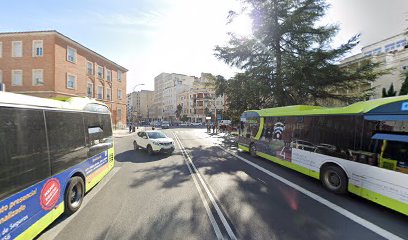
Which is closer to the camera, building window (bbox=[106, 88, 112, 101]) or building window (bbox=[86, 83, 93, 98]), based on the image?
building window (bbox=[86, 83, 93, 98])

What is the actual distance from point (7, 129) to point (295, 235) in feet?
17.3

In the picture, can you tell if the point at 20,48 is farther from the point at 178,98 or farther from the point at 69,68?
the point at 178,98

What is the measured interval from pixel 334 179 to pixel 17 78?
→ 32.1 metres

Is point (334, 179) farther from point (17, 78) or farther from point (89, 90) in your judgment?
point (89, 90)

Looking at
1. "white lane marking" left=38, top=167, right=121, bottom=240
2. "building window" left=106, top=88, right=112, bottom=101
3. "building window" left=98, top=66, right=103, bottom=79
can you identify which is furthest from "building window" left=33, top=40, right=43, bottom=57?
"white lane marking" left=38, top=167, right=121, bottom=240

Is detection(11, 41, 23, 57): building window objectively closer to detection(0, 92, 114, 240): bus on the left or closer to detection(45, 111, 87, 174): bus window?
detection(0, 92, 114, 240): bus on the left

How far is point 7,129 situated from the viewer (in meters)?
3.13

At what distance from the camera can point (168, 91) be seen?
107 meters

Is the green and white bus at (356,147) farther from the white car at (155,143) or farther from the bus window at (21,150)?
the bus window at (21,150)

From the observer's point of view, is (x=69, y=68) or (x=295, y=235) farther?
(x=69, y=68)

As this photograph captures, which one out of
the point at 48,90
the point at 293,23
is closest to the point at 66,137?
the point at 293,23

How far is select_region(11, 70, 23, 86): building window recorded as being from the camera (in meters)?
24.3

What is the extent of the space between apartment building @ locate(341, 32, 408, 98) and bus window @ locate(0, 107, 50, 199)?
66.1 feet

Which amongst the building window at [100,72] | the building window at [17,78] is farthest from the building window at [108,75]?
the building window at [17,78]
